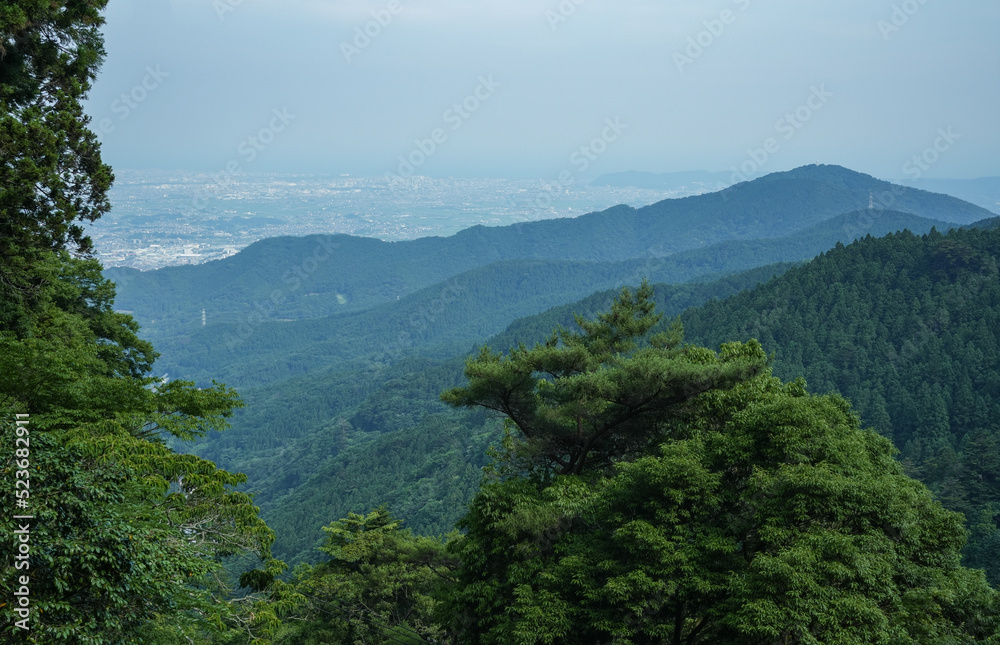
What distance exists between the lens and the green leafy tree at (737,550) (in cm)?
1009

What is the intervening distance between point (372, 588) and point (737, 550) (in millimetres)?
13344

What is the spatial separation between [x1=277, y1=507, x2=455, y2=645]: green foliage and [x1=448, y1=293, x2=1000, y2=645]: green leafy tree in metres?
6.45

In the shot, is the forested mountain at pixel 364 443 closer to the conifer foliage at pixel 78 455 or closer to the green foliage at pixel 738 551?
the green foliage at pixel 738 551

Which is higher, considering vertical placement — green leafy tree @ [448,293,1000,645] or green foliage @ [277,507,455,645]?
green leafy tree @ [448,293,1000,645]

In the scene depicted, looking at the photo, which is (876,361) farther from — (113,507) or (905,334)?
(113,507)

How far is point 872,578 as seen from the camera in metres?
10.2

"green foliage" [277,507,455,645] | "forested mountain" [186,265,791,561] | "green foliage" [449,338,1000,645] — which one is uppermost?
"green foliage" [449,338,1000,645]

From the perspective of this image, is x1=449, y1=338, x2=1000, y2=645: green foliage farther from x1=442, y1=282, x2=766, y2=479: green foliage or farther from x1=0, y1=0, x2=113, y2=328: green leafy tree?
x1=0, y1=0, x2=113, y2=328: green leafy tree

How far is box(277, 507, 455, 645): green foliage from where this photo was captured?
20.3m

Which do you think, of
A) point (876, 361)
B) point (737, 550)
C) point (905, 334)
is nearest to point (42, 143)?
point (737, 550)

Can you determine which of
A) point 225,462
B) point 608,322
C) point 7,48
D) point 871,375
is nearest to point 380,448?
point 225,462

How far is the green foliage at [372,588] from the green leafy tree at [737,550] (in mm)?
6449

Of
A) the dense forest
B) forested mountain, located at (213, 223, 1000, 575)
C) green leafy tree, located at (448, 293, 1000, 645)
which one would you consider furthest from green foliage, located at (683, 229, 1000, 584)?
green leafy tree, located at (448, 293, 1000, 645)

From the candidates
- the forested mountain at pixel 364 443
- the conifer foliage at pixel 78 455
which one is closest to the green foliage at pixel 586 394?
the conifer foliage at pixel 78 455
